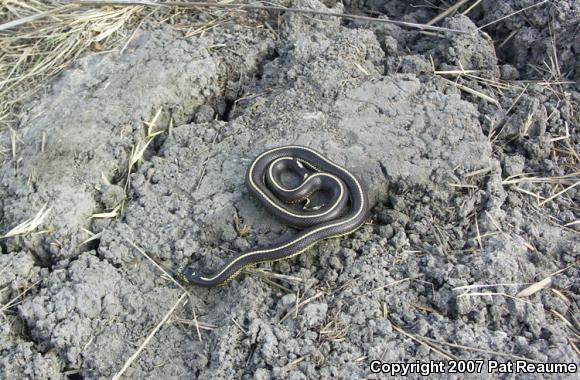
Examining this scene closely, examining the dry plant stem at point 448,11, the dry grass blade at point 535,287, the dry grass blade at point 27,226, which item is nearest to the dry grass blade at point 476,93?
the dry plant stem at point 448,11

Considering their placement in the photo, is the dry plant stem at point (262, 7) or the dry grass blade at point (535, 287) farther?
the dry plant stem at point (262, 7)

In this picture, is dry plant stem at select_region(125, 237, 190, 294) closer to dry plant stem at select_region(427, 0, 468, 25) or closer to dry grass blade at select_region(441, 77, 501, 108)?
dry grass blade at select_region(441, 77, 501, 108)

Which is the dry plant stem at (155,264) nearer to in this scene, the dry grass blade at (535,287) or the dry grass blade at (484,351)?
the dry grass blade at (484,351)

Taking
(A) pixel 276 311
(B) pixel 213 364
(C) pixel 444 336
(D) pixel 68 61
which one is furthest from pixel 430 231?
(D) pixel 68 61

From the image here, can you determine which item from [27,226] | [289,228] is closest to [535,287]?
[289,228]

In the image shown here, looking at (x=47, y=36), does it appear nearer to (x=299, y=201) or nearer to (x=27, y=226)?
(x=27, y=226)

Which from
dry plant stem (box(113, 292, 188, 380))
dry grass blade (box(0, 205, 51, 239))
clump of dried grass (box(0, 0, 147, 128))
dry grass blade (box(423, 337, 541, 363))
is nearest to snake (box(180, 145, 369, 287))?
dry plant stem (box(113, 292, 188, 380))
